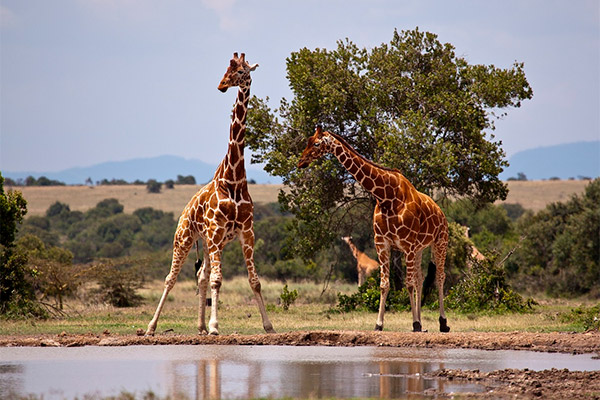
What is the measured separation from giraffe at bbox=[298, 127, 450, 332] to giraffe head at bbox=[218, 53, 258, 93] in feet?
5.48

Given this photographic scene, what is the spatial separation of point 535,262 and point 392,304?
1299 centimetres

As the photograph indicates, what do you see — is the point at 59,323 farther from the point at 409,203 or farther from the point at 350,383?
the point at 350,383

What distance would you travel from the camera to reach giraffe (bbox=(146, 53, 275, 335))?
50.3 ft

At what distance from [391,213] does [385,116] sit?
790cm

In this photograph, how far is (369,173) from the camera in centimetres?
1639

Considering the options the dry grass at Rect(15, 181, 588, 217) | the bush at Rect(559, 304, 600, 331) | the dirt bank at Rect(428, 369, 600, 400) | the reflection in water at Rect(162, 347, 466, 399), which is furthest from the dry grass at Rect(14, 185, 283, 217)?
the dirt bank at Rect(428, 369, 600, 400)

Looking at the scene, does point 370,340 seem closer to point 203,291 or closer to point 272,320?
point 203,291

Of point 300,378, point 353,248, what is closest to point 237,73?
point 300,378

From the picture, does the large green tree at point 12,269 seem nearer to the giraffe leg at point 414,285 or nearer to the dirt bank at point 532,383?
the giraffe leg at point 414,285

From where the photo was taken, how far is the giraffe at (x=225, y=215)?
15.3m

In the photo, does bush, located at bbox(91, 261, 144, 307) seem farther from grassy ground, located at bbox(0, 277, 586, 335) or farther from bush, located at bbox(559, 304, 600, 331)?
bush, located at bbox(559, 304, 600, 331)

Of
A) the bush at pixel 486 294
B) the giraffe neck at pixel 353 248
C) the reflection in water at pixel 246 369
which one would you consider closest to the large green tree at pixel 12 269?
the reflection in water at pixel 246 369

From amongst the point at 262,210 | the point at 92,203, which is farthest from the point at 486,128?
the point at 92,203

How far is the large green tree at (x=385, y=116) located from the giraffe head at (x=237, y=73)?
7.05 metres
